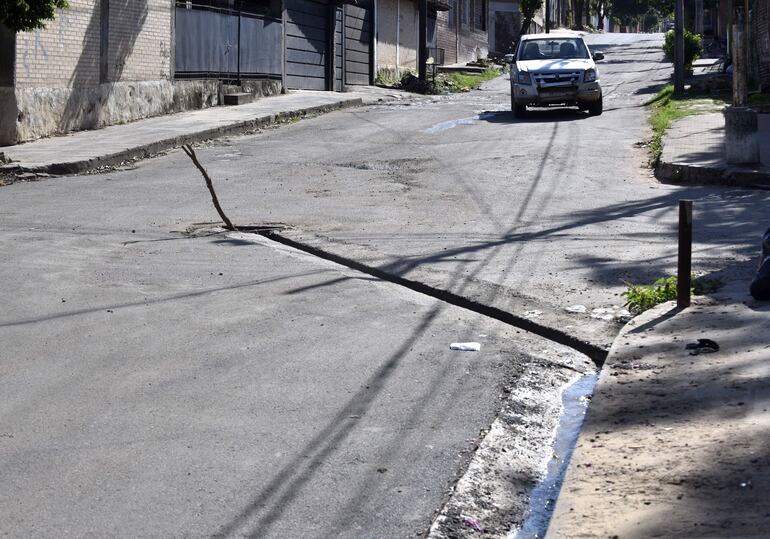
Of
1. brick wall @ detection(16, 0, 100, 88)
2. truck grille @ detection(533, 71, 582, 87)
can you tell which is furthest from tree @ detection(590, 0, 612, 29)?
brick wall @ detection(16, 0, 100, 88)

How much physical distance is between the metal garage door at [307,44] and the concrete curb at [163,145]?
4.26 metres

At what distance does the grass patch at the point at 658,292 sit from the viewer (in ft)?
24.8

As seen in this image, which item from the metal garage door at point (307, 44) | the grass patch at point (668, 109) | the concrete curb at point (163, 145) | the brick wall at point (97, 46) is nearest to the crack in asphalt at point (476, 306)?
the concrete curb at point (163, 145)

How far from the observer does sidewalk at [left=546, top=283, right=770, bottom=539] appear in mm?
3951

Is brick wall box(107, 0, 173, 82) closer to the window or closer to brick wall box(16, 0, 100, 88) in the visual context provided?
brick wall box(16, 0, 100, 88)

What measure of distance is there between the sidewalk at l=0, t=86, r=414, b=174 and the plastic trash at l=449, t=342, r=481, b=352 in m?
10.2

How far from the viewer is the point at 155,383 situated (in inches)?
232

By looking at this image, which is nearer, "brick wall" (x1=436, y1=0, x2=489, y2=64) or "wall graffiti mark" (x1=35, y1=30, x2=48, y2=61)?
"wall graffiti mark" (x1=35, y1=30, x2=48, y2=61)

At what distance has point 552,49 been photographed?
960 inches

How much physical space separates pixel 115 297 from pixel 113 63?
48.4 feet

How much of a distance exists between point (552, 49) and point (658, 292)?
1761 centimetres

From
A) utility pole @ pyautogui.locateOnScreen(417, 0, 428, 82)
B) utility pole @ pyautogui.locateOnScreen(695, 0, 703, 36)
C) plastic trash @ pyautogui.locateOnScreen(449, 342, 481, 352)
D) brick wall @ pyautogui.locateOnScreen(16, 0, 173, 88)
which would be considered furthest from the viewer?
utility pole @ pyautogui.locateOnScreen(695, 0, 703, 36)

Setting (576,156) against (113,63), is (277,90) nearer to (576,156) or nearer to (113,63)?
(113,63)

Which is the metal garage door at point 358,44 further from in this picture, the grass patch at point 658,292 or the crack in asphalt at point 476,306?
the grass patch at point 658,292
